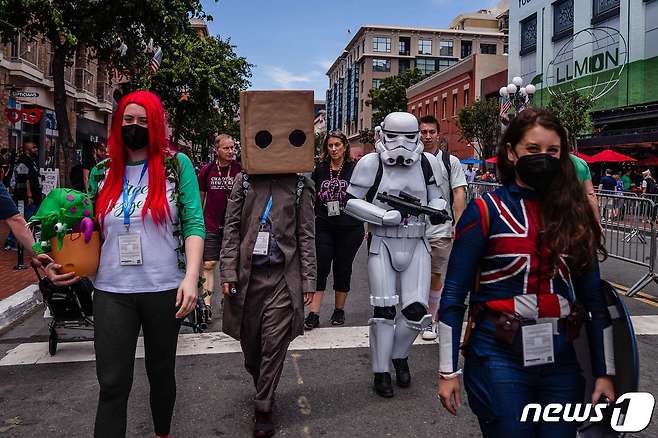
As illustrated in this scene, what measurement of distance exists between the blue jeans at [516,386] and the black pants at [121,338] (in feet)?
4.95

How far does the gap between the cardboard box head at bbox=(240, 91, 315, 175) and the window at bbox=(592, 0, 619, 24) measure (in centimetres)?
2591

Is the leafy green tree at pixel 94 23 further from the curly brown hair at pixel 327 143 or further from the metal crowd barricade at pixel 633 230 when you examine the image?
the metal crowd barricade at pixel 633 230

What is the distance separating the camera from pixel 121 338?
2926mm

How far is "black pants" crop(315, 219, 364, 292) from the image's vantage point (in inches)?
247

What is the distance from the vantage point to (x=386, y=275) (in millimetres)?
4422

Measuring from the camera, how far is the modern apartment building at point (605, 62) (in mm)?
23844

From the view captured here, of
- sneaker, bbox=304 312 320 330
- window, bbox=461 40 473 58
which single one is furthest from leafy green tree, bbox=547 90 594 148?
window, bbox=461 40 473 58

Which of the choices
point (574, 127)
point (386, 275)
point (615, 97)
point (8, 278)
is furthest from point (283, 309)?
point (615, 97)

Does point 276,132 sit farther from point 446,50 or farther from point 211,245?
point 446,50

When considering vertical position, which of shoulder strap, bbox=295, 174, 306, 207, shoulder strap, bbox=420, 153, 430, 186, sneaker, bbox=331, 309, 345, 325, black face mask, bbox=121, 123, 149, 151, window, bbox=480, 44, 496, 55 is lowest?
sneaker, bbox=331, 309, 345, 325

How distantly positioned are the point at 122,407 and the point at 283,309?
121 centimetres

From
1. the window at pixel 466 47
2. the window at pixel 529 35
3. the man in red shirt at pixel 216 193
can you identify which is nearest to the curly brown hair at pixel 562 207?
the man in red shirt at pixel 216 193

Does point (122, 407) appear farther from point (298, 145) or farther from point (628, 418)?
point (628, 418)

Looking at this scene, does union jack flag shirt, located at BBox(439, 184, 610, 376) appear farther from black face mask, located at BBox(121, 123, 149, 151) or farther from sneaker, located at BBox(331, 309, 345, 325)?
sneaker, located at BBox(331, 309, 345, 325)
